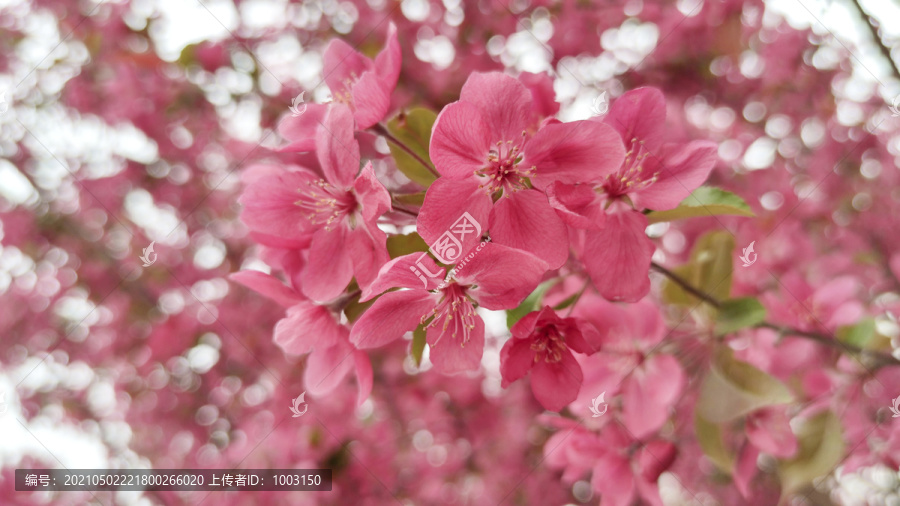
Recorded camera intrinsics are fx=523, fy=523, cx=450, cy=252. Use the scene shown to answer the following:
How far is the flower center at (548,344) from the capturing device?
2.81ft

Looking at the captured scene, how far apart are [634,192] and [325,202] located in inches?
20.9

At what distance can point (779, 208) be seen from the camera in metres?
2.69

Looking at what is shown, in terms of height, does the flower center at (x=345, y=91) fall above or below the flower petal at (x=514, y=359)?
above

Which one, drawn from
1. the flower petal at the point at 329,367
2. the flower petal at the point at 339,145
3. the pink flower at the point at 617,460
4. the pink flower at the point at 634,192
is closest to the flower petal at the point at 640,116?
the pink flower at the point at 634,192

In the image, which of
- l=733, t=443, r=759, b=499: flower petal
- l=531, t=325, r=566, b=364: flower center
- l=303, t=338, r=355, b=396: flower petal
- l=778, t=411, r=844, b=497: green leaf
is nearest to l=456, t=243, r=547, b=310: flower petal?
l=531, t=325, r=566, b=364: flower center

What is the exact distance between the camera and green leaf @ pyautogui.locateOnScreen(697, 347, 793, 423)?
1.11 m

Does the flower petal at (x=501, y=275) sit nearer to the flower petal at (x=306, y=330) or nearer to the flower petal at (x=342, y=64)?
the flower petal at (x=306, y=330)

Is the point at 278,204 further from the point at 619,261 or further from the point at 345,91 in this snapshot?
the point at 619,261

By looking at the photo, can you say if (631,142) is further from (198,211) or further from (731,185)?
(198,211)

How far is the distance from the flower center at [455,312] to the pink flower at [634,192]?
204mm

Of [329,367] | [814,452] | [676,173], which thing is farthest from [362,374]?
[814,452]

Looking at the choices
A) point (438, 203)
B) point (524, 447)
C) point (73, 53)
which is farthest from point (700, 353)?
point (73, 53)

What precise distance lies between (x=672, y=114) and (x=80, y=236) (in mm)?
3512

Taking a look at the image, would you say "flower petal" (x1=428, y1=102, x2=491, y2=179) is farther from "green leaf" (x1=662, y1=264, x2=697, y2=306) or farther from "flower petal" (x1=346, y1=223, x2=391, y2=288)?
"green leaf" (x1=662, y1=264, x2=697, y2=306)
